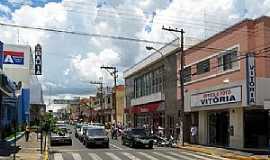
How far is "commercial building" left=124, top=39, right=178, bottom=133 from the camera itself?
5359cm

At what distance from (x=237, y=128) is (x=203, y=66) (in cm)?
896

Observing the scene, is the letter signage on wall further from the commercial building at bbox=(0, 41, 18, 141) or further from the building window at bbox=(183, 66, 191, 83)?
the commercial building at bbox=(0, 41, 18, 141)

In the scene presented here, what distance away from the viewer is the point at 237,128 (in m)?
36.3

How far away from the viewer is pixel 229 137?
38.0 metres

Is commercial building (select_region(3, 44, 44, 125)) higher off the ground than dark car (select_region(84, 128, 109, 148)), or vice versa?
commercial building (select_region(3, 44, 44, 125))

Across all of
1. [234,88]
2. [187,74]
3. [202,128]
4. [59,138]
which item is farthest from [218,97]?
[59,138]

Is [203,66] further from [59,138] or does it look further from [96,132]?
[59,138]

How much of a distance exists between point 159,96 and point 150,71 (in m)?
6.95

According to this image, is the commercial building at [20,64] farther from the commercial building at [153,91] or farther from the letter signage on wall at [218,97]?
the letter signage on wall at [218,97]

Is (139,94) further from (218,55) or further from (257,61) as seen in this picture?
(257,61)

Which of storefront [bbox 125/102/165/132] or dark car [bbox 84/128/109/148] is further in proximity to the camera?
storefront [bbox 125/102/165/132]

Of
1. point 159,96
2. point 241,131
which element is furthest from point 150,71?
point 241,131

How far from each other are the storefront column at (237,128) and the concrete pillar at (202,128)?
226 inches

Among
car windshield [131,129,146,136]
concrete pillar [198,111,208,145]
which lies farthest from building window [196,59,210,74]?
car windshield [131,129,146,136]
